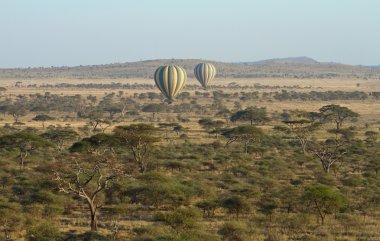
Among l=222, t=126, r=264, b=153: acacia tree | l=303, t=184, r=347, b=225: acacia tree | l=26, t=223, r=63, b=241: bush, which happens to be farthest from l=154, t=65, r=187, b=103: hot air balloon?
l=26, t=223, r=63, b=241: bush

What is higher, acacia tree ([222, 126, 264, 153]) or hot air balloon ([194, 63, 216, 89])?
hot air balloon ([194, 63, 216, 89])

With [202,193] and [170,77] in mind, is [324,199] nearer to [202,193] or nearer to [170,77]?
[202,193]

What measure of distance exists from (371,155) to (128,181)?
25572 millimetres

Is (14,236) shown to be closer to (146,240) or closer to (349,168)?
(146,240)

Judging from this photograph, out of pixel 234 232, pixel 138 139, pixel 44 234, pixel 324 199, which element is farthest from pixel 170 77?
pixel 44 234

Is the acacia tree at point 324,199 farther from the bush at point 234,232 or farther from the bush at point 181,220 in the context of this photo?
the bush at point 181,220

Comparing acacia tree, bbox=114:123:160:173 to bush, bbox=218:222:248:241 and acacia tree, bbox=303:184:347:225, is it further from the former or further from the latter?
bush, bbox=218:222:248:241

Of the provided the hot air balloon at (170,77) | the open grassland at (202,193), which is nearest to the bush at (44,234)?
the open grassland at (202,193)

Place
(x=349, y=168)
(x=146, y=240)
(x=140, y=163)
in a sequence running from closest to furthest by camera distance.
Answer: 1. (x=146, y=240)
2. (x=140, y=163)
3. (x=349, y=168)

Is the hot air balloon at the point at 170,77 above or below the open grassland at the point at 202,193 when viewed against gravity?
above

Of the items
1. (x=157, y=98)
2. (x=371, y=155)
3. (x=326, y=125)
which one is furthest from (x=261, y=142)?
(x=157, y=98)

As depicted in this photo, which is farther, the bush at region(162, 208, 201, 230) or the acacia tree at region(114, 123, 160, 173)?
the acacia tree at region(114, 123, 160, 173)

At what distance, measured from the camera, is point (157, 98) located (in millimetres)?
142375

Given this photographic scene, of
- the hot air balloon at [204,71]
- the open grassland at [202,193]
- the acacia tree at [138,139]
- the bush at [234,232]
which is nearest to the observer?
the bush at [234,232]
